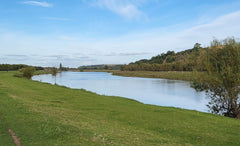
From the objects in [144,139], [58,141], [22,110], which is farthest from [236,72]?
[22,110]

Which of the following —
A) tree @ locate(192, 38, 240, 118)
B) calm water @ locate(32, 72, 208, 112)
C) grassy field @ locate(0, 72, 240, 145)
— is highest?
tree @ locate(192, 38, 240, 118)

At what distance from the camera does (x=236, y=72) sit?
17.9 m

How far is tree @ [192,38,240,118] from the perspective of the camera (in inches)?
714

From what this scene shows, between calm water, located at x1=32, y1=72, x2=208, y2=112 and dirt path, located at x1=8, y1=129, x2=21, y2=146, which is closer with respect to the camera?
dirt path, located at x1=8, y1=129, x2=21, y2=146

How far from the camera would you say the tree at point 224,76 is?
18125mm

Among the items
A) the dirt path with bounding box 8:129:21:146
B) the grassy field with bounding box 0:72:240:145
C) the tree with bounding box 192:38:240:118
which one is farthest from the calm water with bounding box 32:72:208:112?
the dirt path with bounding box 8:129:21:146

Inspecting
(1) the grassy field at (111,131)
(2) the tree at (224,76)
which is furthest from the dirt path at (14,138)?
(2) the tree at (224,76)

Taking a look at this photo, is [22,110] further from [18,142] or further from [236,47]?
[236,47]

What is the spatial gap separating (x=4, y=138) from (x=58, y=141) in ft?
7.26

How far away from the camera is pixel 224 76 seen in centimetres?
1825

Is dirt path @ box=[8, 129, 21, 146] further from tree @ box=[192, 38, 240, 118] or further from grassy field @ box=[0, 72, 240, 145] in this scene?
tree @ box=[192, 38, 240, 118]

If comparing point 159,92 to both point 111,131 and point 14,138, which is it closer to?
point 111,131

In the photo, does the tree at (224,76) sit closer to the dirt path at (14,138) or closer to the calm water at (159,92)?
the calm water at (159,92)

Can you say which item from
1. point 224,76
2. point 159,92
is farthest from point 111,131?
point 159,92
